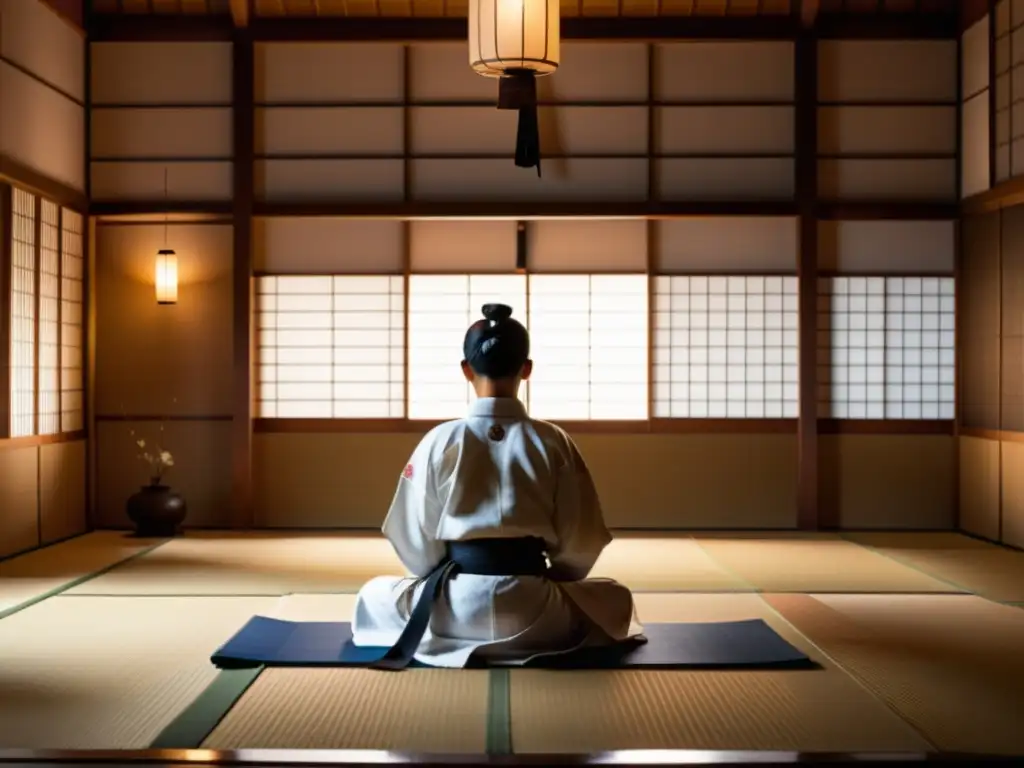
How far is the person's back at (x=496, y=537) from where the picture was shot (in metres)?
3.91

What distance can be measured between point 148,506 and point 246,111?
2401mm

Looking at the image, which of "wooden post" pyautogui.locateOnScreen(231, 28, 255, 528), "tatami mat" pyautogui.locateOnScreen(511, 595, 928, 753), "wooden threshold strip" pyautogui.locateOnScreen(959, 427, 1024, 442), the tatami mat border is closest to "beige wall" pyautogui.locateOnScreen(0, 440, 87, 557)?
the tatami mat border

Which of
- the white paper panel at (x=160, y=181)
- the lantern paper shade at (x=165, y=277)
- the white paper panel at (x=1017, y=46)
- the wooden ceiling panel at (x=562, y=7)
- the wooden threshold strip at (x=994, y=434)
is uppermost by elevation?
the wooden ceiling panel at (x=562, y=7)

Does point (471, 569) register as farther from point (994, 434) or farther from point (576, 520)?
point (994, 434)

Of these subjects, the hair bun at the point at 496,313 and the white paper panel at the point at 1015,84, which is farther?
the white paper panel at the point at 1015,84

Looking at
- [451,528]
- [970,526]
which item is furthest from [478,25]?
[970,526]

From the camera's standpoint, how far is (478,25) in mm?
5254

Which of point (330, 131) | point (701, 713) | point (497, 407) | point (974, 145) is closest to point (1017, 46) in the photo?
point (974, 145)

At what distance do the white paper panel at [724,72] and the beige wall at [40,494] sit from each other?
4079 millimetres

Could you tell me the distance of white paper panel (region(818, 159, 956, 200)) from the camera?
777cm

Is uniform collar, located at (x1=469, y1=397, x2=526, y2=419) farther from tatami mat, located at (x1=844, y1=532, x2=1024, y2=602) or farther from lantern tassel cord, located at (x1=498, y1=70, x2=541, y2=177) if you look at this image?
tatami mat, located at (x1=844, y1=532, x2=1024, y2=602)

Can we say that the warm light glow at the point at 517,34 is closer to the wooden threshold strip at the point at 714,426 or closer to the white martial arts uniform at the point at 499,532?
the white martial arts uniform at the point at 499,532

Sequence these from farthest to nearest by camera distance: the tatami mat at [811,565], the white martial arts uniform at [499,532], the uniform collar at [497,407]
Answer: the tatami mat at [811,565]
the uniform collar at [497,407]
the white martial arts uniform at [499,532]

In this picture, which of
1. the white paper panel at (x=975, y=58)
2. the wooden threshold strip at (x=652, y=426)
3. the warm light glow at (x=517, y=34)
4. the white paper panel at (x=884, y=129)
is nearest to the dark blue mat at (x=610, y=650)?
the warm light glow at (x=517, y=34)
